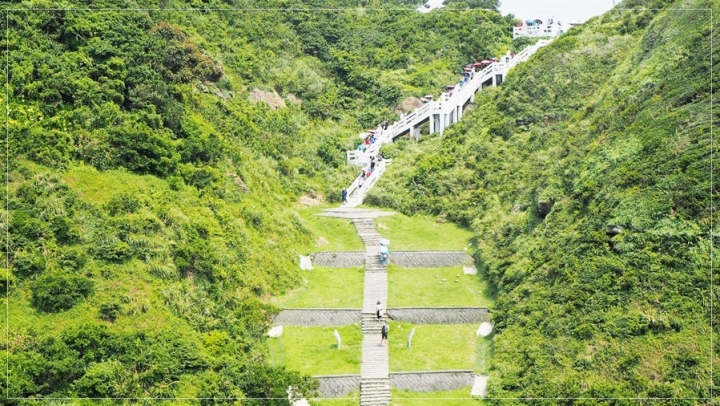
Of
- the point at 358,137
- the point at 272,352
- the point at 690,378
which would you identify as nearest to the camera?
the point at 690,378

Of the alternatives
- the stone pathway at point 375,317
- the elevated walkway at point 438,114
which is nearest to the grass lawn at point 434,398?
the stone pathway at point 375,317

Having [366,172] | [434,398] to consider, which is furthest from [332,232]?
[434,398]

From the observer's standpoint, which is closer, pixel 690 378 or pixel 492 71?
pixel 690 378

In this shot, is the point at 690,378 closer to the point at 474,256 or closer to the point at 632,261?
the point at 632,261

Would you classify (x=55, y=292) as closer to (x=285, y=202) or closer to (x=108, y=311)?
(x=108, y=311)

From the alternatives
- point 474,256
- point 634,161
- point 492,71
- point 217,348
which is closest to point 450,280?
point 474,256

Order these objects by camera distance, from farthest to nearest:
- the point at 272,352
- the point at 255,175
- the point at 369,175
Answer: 1. the point at 369,175
2. the point at 255,175
3. the point at 272,352

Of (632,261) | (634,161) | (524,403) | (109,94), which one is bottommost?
(524,403)
